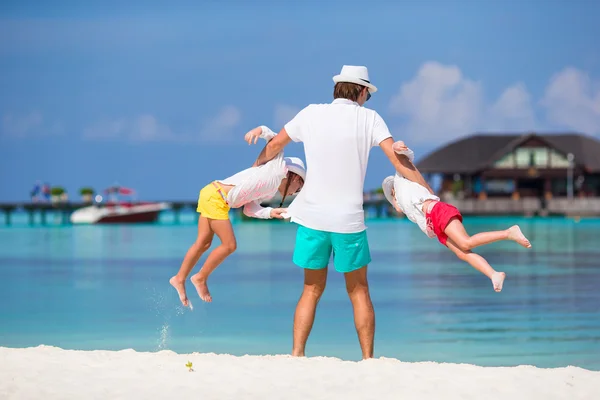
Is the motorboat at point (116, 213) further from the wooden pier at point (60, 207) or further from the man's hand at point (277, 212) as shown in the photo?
the man's hand at point (277, 212)

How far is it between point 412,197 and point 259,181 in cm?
116

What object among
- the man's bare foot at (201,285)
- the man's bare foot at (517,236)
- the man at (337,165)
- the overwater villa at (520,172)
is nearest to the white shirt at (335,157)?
the man at (337,165)

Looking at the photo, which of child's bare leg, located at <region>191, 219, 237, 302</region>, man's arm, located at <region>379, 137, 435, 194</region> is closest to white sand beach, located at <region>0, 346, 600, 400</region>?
child's bare leg, located at <region>191, 219, 237, 302</region>

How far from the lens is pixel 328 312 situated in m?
18.4

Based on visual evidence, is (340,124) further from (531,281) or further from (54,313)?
(531,281)

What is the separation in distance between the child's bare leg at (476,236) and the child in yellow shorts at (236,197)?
1265 mm

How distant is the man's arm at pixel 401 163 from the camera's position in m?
7.85

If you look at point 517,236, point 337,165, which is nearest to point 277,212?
point 337,165

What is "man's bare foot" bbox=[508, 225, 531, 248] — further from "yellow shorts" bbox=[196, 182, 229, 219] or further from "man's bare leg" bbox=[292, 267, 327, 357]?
"yellow shorts" bbox=[196, 182, 229, 219]

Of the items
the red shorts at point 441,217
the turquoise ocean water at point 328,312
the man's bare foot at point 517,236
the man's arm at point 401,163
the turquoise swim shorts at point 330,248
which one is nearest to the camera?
the man's bare foot at point 517,236

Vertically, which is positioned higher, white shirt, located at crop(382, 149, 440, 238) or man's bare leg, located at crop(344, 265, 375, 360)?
white shirt, located at crop(382, 149, 440, 238)

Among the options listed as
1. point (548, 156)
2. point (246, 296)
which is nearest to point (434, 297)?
point (246, 296)

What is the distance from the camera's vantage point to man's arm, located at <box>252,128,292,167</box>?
8055 mm

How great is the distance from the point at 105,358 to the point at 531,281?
1900 centimetres
